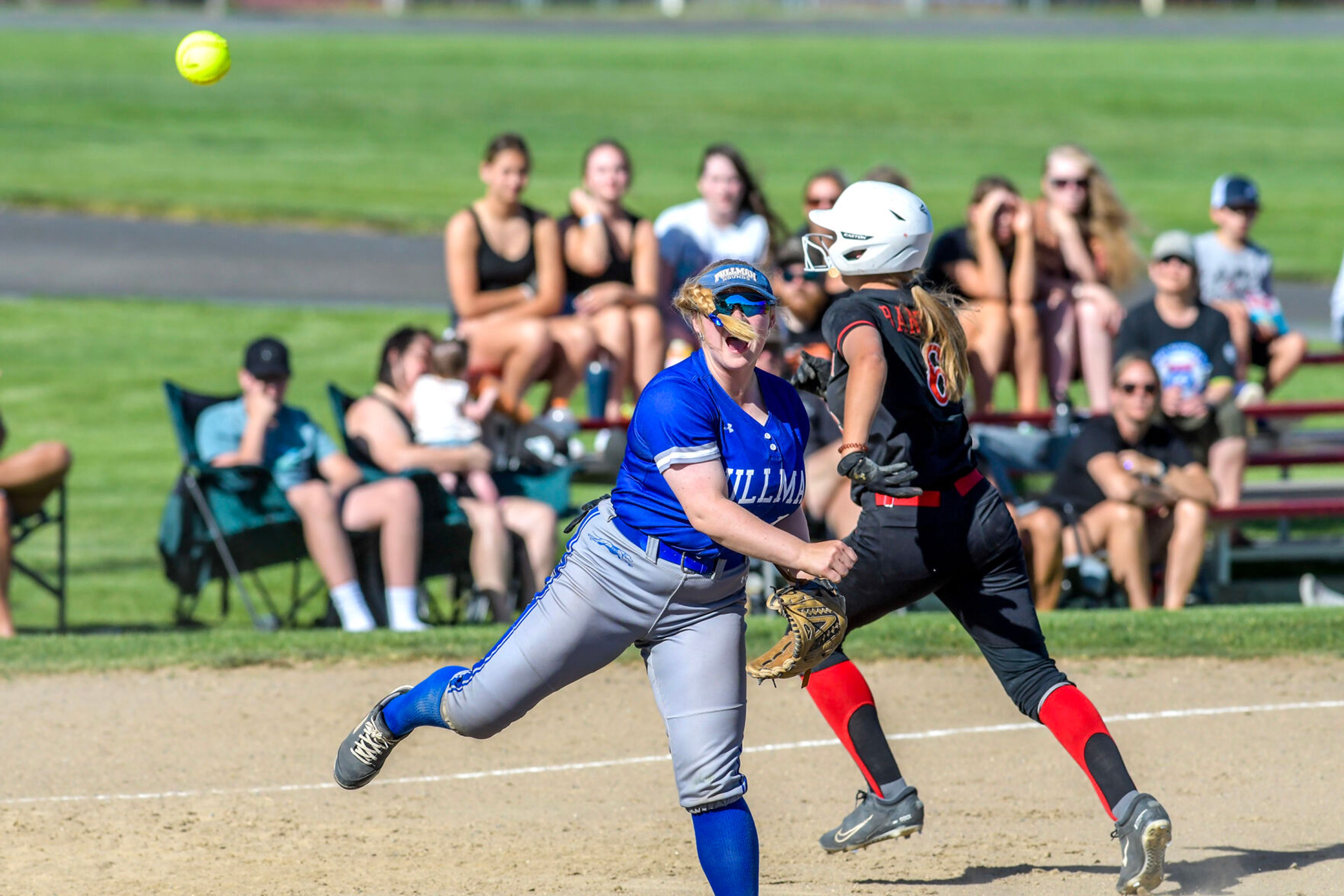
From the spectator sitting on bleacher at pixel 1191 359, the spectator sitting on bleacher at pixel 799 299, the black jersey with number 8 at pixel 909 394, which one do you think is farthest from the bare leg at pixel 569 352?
the black jersey with number 8 at pixel 909 394

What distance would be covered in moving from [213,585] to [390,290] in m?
7.48

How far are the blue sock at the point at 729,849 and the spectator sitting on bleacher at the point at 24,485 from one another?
16.0 feet

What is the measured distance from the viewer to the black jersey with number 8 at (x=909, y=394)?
5090 millimetres

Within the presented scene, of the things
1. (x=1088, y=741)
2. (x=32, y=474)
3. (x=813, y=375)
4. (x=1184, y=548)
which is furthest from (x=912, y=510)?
(x=32, y=474)

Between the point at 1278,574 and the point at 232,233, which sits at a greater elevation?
the point at 232,233

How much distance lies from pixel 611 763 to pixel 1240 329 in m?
5.68

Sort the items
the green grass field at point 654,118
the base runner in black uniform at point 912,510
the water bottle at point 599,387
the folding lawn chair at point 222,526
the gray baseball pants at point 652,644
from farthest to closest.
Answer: the green grass field at point 654,118
the water bottle at point 599,387
the folding lawn chair at point 222,526
the base runner in black uniform at point 912,510
the gray baseball pants at point 652,644

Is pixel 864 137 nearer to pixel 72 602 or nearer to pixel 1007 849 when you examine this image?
pixel 72 602

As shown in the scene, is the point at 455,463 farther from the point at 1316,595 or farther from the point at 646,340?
the point at 1316,595

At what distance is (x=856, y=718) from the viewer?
5.30 m

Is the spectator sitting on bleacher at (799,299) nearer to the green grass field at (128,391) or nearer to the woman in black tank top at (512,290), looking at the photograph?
the woman in black tank top at (512,290)

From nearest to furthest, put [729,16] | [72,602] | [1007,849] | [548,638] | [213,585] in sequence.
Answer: [548,638]
[1007,849]
[72,602]
[213,585]
[729,16]

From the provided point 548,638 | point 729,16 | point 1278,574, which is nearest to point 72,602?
point 548,638

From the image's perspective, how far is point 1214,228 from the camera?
21000 mm
